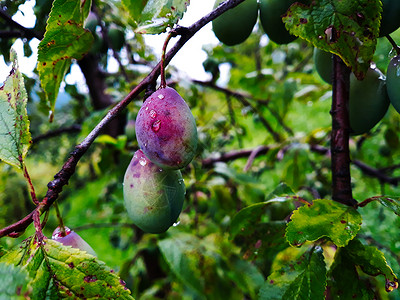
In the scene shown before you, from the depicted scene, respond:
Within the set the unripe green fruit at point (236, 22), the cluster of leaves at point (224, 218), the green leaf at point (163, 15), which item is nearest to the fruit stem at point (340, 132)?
the cluster of leaves at point (224, 218)

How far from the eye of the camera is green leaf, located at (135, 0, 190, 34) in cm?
45

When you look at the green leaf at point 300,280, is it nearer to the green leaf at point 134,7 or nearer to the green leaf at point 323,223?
the green leaf at point 323,223

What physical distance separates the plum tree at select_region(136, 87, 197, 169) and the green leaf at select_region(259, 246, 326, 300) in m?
0.24

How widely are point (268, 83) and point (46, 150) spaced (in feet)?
4.69

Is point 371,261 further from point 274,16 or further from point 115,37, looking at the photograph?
point 115,37

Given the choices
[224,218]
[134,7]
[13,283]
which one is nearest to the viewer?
[13,283]

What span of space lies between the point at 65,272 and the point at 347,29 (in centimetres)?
43

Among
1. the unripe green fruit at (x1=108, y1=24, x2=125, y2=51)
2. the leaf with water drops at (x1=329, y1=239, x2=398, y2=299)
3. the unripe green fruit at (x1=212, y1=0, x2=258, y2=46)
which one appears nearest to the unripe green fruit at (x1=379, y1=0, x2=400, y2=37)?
the unripe green fruit at (x1=212, y1=0, x2=258, y2=46)

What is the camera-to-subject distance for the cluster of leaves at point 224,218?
1.31ft

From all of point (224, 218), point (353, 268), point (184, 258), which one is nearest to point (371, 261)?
point (353, 268)

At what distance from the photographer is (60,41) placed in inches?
20.5

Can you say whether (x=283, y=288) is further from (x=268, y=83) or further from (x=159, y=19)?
(x=268, y=83)

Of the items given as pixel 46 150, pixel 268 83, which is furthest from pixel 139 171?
pixel 46 150

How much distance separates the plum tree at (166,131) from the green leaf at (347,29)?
185 mm
